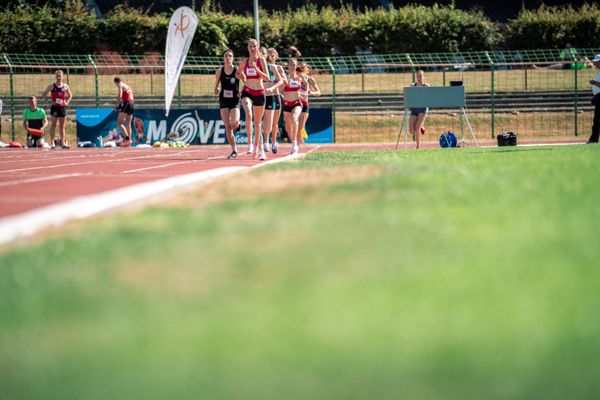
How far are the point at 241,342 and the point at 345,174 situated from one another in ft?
20.6

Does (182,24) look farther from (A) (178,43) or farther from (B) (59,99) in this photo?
(B) (59,99)

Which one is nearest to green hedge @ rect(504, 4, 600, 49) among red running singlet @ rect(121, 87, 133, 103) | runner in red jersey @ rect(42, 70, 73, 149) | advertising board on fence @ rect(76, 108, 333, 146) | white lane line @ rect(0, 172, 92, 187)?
advertising board on fence @ rect(76, 108, 333, 146)

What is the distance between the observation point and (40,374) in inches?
97.7

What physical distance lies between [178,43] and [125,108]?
3.10 metres

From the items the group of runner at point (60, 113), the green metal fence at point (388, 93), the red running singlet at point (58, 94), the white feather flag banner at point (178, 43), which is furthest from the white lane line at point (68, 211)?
the green metal fence at point (388, 93)

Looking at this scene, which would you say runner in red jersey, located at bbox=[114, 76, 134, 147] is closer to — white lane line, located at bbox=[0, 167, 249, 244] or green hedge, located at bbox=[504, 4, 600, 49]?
white lane line, located at bbox=[0, 167, 249, 244]

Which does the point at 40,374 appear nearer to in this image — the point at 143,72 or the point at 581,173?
the point at 581,173

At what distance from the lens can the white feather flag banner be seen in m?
22.3

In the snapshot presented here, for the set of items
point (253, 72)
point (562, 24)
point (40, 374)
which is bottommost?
point (40, 374)

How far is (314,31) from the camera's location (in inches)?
1812

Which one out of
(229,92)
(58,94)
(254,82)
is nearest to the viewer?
(254,82)

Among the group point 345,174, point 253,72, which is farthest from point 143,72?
point 345,174

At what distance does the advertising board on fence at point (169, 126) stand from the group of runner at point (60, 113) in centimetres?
57

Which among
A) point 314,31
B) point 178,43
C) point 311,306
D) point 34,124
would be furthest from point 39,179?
point 314,31
